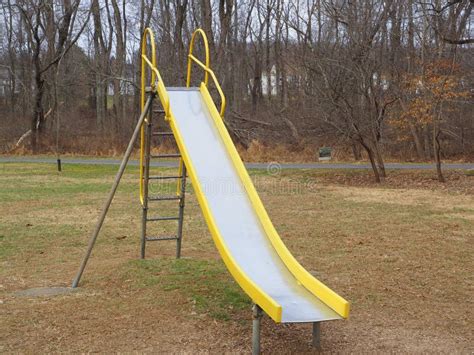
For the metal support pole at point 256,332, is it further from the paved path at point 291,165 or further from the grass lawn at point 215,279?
the paved path at point 291,165

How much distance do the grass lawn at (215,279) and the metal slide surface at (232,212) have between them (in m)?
0.40

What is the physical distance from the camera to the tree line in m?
17.8

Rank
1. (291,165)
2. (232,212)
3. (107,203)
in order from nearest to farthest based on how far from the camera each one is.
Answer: (232,212) < (107,203) < (291,165)

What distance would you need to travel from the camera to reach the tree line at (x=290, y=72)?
17812 mm

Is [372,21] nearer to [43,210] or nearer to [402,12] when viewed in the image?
[402,12]

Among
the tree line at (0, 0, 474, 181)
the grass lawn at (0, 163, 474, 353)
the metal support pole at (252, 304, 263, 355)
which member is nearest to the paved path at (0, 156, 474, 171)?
the tree line at (0, 0, 474, 181)

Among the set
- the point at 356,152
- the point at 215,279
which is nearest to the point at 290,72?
the point at 356,152

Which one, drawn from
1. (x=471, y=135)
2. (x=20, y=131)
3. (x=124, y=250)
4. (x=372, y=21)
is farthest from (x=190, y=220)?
(x=20, y=131)

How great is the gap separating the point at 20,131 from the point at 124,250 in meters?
28.4

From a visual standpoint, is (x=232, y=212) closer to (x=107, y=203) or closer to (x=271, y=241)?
(x=271, y=241)

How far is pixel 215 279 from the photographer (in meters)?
6.25

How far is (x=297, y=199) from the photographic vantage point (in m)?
13.6

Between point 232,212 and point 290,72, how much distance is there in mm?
29452

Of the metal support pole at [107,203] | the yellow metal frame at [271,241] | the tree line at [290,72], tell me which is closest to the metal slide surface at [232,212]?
the yellow metal frame at [271,241]
